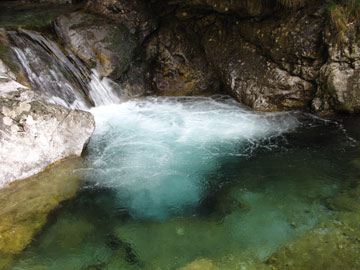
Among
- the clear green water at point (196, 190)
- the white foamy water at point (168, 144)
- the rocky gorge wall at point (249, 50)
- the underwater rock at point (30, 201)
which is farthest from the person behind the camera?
the rocky gorge wall at point (249, 50)

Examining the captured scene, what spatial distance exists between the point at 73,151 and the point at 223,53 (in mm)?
→ 4821

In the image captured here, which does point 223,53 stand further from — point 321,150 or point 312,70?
point 321,150

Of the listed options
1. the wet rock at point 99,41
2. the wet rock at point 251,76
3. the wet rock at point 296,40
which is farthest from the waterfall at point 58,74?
the wet rock at point 296,40

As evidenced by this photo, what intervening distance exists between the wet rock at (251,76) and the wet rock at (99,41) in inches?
86.2

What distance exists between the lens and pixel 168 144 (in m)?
6.81

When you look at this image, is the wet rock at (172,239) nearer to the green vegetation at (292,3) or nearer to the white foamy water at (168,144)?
the white foamy water at (168,144)

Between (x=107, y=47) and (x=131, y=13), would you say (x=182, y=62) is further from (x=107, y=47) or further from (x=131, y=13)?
(x=107, y=47)

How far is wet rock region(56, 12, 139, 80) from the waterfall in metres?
0.24

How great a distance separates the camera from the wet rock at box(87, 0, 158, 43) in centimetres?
921

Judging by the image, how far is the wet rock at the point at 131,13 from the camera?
30.2ft

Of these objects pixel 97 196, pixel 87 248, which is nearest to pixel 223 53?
pixel 97 196

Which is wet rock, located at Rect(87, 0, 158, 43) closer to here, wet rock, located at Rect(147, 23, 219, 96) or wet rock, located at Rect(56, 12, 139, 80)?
wet rock, located at Rect(56, 12, 139, 80)

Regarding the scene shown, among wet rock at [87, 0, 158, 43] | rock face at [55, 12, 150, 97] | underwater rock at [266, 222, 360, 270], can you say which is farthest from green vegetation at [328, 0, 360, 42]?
rock face at [55, 12, 150, 97]

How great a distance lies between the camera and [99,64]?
850cm
